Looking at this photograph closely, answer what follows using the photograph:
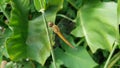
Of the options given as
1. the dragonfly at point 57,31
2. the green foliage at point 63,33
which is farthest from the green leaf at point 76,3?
the dragonfly at point 57,31

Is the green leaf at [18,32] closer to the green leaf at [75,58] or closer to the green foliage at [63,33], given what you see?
the green foliage at [63,33]

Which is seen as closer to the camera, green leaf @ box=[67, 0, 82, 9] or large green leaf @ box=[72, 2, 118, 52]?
large green leaf @ box=[72, 2, 118, 52]

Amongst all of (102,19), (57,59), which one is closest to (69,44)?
(57,59)

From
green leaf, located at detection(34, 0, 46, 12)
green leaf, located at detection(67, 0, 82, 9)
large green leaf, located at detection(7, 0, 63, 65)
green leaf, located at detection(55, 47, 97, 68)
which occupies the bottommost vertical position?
green leaf, located at detection(55, 47, 97, 68)

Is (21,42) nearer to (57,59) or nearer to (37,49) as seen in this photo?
(37,49)

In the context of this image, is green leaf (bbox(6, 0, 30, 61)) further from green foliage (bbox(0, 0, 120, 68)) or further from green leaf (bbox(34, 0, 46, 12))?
green leaf (bbox(34, 0, 46, 12))

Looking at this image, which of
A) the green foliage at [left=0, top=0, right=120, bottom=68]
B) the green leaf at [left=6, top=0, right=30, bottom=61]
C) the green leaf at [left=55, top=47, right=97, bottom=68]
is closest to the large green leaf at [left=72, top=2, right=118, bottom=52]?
the green foliage at [left=0, top=0, right=120, bottom=68]

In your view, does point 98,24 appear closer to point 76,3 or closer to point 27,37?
point 76,3

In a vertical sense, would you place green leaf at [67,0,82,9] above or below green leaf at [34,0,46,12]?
below
